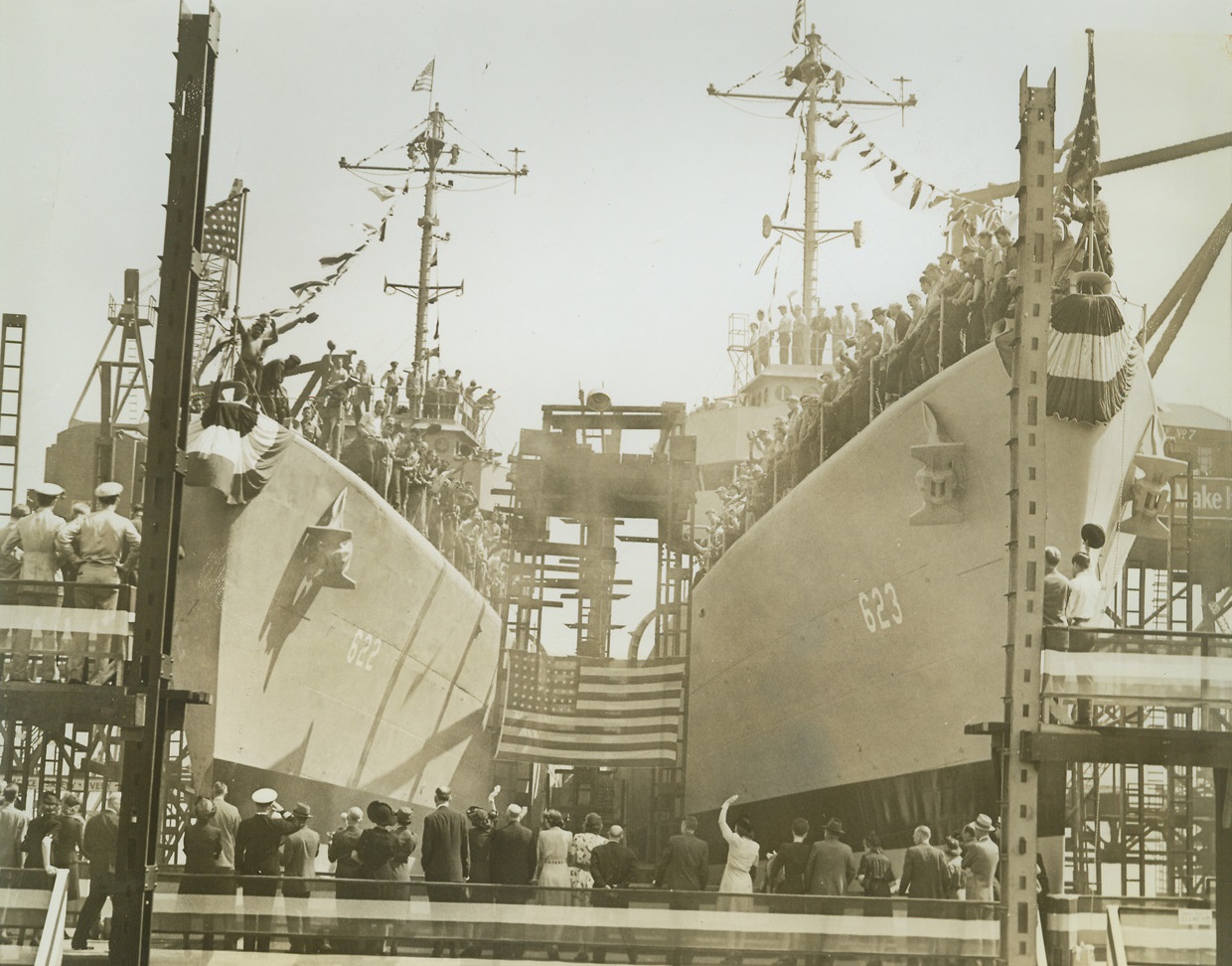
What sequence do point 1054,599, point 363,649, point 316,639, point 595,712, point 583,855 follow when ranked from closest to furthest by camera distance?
point 1054,599 → point 583,855 → point 316,639 → point 363,649 → point 595,712

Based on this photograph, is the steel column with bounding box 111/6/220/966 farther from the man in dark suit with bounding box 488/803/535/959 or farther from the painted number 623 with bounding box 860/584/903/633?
the painted number 623 with bounding box 860/584/903/633

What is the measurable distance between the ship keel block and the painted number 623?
440 cm

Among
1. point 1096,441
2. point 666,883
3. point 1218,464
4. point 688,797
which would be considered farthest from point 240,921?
point 1218,464

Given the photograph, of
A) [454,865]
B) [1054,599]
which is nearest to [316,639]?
[454,865]

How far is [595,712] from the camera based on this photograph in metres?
15.1

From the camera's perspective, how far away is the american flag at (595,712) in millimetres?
15062

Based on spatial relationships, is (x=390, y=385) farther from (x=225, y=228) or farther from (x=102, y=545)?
(x=102, y=545)

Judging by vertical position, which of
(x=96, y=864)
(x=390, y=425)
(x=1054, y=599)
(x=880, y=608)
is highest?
(x=390, y=425)

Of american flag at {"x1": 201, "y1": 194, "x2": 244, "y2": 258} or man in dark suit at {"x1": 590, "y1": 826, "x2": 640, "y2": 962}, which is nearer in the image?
man in dark suit at {"x1": 590, "y1": 826, "x2": 640, "y2": 962}

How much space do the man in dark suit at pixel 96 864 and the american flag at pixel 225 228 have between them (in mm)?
5833

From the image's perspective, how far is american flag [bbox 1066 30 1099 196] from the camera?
8922mm

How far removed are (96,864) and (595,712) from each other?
829 cm

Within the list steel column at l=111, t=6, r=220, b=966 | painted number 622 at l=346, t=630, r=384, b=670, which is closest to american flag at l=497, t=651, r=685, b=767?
painted number 622 at l=346, t=630, r=384, b=670

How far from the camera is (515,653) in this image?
15.7 metres
